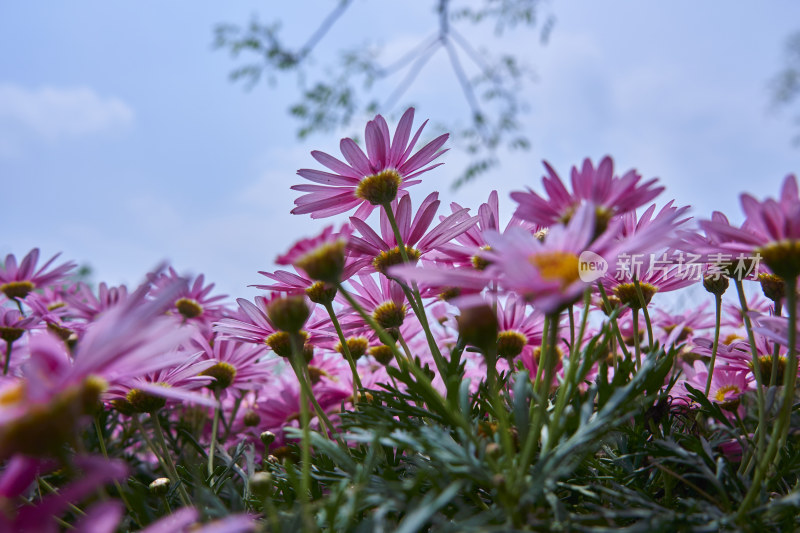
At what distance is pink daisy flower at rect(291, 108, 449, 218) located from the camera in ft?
2.54

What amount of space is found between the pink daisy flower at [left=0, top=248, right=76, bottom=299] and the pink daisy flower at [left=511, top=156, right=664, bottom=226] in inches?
50.1

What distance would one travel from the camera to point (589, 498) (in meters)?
0.61

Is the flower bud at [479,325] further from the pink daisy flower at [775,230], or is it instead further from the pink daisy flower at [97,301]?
the pink daisy flower at [97,301]

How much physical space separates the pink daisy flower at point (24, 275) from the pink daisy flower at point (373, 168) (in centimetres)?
93

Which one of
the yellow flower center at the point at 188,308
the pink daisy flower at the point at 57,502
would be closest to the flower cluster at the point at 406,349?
the pink daisy flower at the point at 57,502

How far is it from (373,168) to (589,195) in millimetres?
334

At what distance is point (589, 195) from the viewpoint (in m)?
0.53

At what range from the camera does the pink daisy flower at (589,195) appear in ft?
1.67

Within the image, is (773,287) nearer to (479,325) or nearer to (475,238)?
(475,238)

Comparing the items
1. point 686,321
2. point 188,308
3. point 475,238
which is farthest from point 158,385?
point 686,321

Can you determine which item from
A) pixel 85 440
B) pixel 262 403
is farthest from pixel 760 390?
pixel 85 440

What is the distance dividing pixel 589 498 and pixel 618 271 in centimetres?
31

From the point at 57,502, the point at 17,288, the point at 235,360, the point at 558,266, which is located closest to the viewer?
the point at 57,502

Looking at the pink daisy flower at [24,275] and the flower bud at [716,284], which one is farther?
the pink daisy flower at [24,275]
